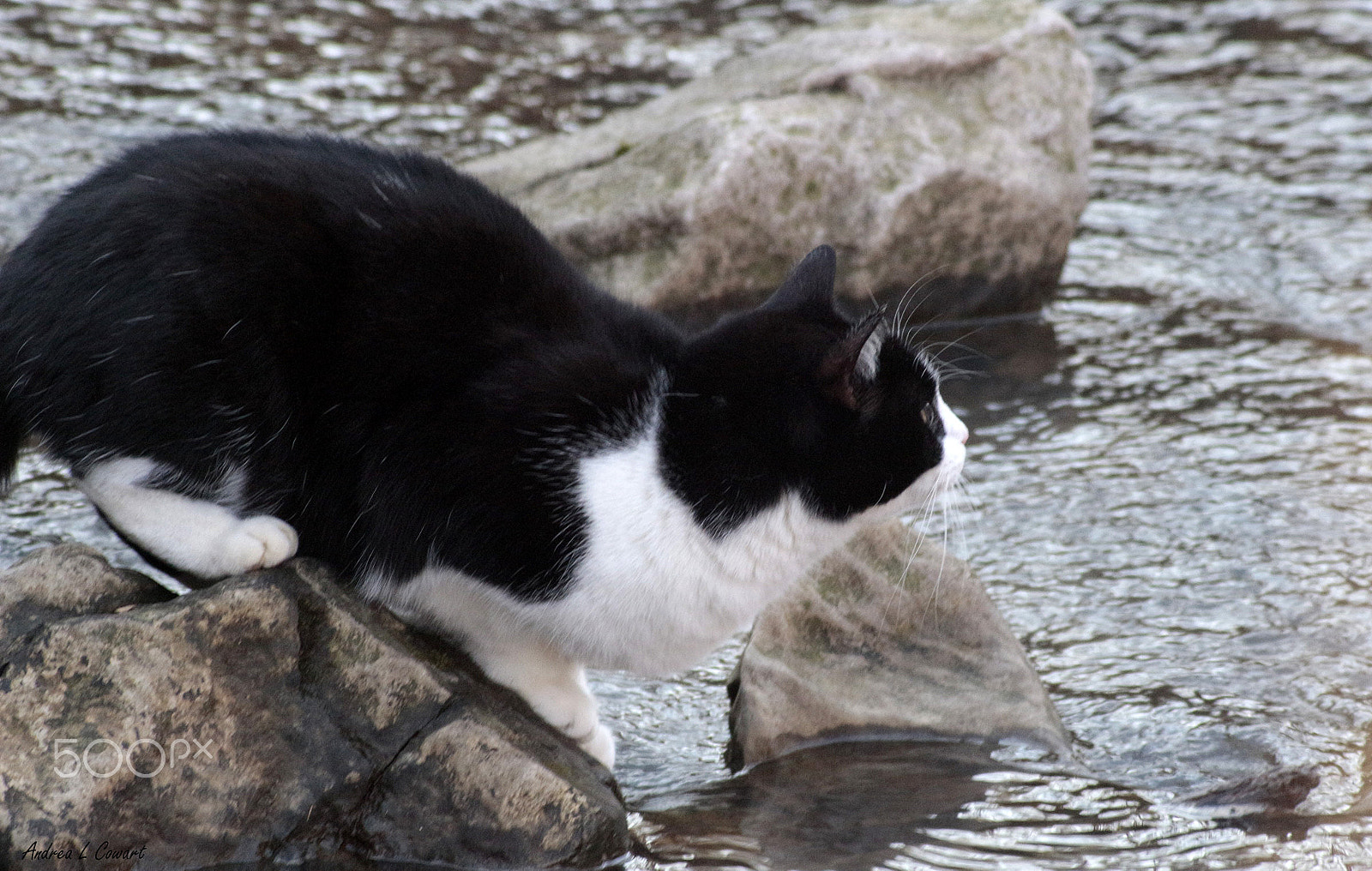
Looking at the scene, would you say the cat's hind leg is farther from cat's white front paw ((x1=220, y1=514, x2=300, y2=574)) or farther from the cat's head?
the cat's head

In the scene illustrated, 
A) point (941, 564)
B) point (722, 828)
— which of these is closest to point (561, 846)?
point (722, 828)

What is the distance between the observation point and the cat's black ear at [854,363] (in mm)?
2504

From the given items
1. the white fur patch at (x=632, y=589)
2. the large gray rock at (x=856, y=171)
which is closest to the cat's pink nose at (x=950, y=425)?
the white fur patch at (x=632, y=589)

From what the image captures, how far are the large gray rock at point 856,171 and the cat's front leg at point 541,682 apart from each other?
2008 millimetres

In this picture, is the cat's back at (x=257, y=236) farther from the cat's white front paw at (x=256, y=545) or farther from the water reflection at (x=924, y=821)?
the water reflection at (x=924, y=821)

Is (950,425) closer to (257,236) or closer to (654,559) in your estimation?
(654,559)

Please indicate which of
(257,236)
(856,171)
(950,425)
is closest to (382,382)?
(257,236)

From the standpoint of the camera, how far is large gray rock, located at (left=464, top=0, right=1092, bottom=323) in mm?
4715

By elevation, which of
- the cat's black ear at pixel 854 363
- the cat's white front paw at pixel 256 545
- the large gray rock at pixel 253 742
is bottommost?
the large gray rock at pixel 253 742

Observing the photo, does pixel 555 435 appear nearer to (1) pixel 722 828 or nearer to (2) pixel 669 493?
(2) pixel 669 493

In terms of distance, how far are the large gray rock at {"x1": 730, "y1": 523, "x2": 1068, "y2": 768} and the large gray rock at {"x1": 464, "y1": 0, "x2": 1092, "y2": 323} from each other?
1.64 meters

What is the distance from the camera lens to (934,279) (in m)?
5.11
